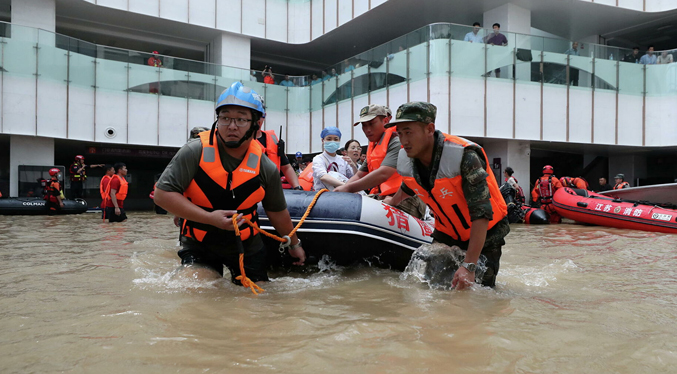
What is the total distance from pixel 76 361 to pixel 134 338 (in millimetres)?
317

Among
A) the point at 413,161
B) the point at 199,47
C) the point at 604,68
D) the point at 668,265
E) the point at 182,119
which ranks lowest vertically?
the point at 668,265

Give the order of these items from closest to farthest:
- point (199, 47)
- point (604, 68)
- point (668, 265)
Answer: point (668, 265), point (604, 68), point (199, 47)

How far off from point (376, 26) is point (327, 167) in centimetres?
1454

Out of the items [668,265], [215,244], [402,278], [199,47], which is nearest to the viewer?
[215,244]

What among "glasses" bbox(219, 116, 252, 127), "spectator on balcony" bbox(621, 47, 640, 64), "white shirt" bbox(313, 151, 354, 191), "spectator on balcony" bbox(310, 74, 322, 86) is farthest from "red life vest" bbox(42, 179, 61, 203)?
"spectator on balcony" bbox(621, 47, 640, 64)

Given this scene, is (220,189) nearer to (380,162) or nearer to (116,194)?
(380,162)

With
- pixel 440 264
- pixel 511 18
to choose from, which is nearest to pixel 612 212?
pixel 511 18

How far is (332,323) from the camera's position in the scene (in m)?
2.65

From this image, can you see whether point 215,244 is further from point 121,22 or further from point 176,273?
point 121,22

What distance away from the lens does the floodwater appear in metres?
2.04

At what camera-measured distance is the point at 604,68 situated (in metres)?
15.7

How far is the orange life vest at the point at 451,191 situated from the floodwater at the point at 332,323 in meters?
0.49

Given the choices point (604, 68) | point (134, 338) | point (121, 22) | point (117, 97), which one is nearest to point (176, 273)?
point (134, 338)

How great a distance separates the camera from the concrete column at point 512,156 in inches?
625
